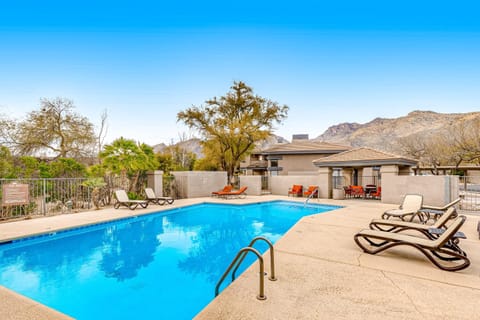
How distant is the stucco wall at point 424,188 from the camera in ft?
36.9

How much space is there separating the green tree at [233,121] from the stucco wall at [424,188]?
12.3 m

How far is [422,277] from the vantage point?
373 cm

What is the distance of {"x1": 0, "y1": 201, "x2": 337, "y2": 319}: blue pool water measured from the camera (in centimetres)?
405

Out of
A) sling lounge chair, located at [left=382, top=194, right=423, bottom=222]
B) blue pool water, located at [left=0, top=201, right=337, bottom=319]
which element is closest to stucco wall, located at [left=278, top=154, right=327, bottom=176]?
blue pool water, located at [left=0, top=201, right=337, bottom=319]

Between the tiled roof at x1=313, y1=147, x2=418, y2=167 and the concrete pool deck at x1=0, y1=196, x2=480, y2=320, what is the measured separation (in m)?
9.00

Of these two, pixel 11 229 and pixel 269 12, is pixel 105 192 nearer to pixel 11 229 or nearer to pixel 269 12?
pixel 11 229

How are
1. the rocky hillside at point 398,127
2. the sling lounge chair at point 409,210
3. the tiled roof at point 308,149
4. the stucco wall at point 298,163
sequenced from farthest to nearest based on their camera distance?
1. the rocky hillside at point 398,127
2. the stucco wall at point 298,163
3. the tiled roof at point 308,149
4. the sling lounge chair at point 409,210

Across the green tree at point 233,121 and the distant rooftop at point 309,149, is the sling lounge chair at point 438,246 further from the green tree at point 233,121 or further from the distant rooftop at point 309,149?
the distant rooftop at point 309,149

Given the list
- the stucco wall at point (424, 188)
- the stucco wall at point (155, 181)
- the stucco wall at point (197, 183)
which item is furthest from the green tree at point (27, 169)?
the stucco wall at point (424, 188)

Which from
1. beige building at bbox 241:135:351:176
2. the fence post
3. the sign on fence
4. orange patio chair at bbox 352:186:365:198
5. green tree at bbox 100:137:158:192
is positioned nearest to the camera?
the sign on fence

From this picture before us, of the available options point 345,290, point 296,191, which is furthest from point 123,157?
point 345,290

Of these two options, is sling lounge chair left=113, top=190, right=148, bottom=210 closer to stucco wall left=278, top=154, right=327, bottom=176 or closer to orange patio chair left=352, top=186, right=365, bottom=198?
orange patio chair left=352, top=186, right=365, bottom=198

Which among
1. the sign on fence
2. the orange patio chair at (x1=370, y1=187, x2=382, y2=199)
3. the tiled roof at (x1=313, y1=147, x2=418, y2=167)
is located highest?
the tiled roof at (x1=313, y1=147, x2=418, y2=167)

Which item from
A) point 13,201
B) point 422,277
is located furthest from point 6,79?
point 422,277
